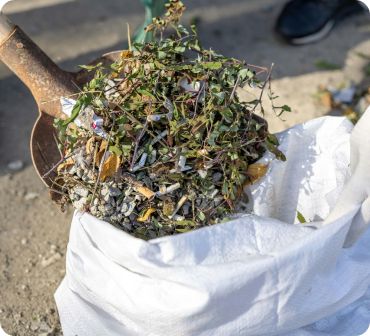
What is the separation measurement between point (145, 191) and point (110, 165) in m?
0.08

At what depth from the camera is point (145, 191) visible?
1.12m

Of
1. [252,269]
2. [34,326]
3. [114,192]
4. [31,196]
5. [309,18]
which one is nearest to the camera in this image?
[252,269]

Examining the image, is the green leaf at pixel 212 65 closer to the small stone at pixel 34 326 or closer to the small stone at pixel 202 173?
the small stone at pixel 202 173

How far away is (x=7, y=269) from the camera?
1482 millimetres

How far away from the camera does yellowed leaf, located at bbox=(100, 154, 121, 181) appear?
1107 millimetres

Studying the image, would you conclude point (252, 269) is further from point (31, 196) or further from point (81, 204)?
point (31, 196)

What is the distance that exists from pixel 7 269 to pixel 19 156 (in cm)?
38

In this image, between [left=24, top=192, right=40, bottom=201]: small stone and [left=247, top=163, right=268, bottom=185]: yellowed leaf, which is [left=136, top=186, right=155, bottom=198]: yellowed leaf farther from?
[left=24, top=192, right=40, bottom=201]: small stone

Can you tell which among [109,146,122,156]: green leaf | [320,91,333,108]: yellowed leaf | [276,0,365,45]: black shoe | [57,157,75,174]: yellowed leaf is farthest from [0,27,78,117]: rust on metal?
[276,0,365,45]: black shoe

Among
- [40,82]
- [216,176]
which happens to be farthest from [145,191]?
[40,82]

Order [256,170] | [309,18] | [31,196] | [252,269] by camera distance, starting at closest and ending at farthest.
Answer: [252,269]
[256,170]
[31,196]
[309,18]

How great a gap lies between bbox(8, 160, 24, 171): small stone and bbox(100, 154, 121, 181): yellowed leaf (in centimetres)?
66

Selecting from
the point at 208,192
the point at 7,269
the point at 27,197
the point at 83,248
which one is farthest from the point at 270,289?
the point at 27,197

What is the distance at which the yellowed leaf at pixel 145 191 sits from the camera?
1.12m
